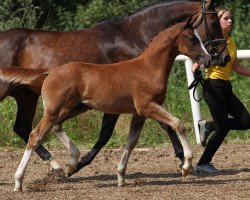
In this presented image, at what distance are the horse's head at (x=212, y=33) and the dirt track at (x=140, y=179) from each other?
129 centimetres

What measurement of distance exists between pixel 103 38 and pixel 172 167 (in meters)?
1.78

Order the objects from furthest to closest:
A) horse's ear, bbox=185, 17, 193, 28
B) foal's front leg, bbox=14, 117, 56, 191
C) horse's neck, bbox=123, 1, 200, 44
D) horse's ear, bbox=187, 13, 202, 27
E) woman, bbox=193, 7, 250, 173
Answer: horse's neck, bbox=123, 1, 200, 44
woman, bbox=193, 7, 250, 173
horse's ear, bbox=187, 13, 202, 27
horse's ear, bbox=185, 17, 193, 28
foal's front leg, bbox=14, 117, 56, 191

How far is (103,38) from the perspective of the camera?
10.2 m

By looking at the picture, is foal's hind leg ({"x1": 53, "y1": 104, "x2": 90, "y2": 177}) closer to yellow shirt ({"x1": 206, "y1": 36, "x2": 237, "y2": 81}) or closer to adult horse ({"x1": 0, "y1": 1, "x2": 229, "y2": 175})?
adult horse ({"x1": 0, "y1": 1, "x2": 229, "y2": 175})

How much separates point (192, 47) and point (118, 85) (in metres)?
0.83

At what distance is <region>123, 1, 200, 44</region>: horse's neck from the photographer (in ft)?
33.2

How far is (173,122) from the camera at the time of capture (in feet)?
29.0

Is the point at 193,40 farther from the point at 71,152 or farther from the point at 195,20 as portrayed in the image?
the point at 71,152

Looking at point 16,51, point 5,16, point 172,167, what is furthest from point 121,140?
point 5,16

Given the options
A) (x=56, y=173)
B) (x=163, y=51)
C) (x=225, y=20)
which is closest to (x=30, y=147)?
(x=56, y=173)

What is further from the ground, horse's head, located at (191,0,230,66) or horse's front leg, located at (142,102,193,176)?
horse's head, located at (191,0,230,66)

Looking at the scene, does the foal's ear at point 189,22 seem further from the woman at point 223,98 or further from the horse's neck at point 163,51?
the woman at point 223,98

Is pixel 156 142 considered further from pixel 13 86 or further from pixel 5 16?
pixel 5 16

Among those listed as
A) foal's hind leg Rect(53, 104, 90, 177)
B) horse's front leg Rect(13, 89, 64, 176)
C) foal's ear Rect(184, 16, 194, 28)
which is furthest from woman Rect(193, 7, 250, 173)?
horse's front leg Rect(13, 89, 64, 176)
